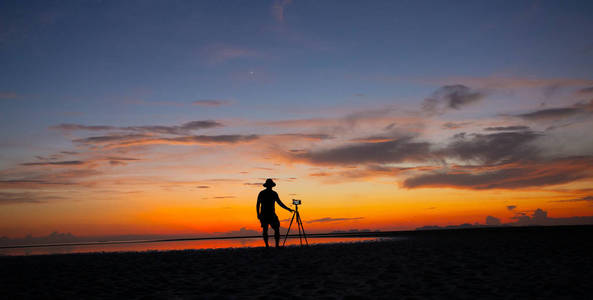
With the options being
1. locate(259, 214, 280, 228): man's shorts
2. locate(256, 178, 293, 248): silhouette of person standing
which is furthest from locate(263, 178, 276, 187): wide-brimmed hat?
locate(259, 214, 280, 228): man's shorts

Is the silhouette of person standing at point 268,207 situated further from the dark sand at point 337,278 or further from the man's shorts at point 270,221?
the dark sand at point 337,278

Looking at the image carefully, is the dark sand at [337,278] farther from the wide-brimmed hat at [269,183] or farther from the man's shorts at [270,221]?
the wide-brimmed hat at [269,183]

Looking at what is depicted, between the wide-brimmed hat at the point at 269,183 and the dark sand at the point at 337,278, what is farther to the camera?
the wide-brimmed hat at the point at 269,183

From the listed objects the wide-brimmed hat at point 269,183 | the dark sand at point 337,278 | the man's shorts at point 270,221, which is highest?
the wide-brimmed hat at point 269,183

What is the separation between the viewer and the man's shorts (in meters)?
19.0

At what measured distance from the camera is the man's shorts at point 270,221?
62.3 ft

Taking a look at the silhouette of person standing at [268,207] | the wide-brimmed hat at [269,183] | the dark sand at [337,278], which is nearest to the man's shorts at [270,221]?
the silhouette of person standing at [268,207]

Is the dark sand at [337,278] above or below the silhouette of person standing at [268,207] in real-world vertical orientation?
below

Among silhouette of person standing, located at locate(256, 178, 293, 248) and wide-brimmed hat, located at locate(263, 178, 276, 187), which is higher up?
wide-brimmed hat, located at locate(263, 178, 276, 187)

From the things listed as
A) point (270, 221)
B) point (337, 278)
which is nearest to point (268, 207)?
point (270, 221)

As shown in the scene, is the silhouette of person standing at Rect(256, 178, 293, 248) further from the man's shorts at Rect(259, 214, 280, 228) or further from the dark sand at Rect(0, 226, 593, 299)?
the dark sand at Rect(0, 226, 593, 299)

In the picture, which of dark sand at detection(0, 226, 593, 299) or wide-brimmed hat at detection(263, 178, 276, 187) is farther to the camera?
wide-brimmed hat at detection(263, 178, 276, 187)

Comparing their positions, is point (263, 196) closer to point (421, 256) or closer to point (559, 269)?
point (421, 256)

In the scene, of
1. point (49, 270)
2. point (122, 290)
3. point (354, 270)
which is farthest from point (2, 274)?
point (354, 270)
